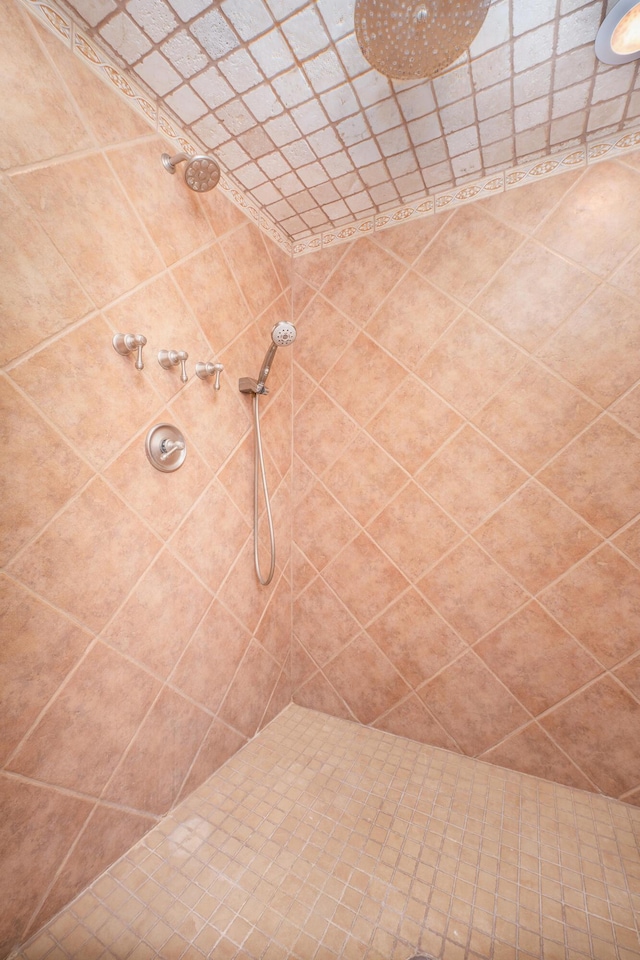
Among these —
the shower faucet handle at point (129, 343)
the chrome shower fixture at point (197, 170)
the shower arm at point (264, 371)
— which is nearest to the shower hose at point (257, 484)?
the shower arm at point (264, 371)

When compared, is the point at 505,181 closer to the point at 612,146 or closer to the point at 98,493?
the point at 612,146

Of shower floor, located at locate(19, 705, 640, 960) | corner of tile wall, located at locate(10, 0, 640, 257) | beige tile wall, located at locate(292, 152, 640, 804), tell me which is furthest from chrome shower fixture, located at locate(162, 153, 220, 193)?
shower floor, located at locate(19, 705, 640, 960)

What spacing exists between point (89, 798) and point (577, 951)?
1133 mm

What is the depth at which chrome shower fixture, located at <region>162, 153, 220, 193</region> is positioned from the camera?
94cm

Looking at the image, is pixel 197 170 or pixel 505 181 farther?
pixel 505 181

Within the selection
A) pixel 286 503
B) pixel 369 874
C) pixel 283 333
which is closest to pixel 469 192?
pixel 283 333

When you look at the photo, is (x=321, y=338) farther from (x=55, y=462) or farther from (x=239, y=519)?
(x=55, y=462)

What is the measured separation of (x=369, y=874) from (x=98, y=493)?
1.18 m

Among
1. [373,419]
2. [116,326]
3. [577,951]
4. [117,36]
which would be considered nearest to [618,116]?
[373,419]

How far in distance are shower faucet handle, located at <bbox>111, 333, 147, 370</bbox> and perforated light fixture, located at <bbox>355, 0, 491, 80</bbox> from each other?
29.5 inches

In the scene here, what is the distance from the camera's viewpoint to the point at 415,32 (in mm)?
637

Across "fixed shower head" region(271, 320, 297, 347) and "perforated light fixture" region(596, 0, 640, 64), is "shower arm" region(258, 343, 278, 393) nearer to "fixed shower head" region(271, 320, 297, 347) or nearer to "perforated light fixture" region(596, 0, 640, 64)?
"fixed shower head" region(271, 320, 297, 347)

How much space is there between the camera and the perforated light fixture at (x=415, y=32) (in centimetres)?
61

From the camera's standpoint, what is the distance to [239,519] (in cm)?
127
